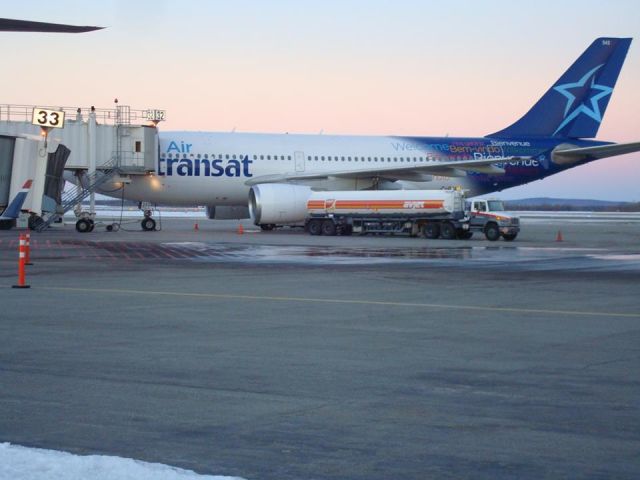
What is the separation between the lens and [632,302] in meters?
16.8

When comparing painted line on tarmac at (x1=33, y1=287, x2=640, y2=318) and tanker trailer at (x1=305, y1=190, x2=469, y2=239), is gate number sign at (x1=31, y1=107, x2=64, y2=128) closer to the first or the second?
tanker trailer at (x1=305, y1=190, x2=469, y2=239)

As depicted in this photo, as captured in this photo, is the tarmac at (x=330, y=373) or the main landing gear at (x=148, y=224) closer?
the tarmac at (x=330, y=373)

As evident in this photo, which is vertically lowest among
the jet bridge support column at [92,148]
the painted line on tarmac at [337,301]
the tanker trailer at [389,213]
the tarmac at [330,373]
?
the tarmac at [330,373]

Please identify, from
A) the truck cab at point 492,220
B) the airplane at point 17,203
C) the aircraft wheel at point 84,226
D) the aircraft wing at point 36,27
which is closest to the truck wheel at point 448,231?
the truck cab at point 492,220

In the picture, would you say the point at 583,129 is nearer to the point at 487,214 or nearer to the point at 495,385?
the point at 487,214

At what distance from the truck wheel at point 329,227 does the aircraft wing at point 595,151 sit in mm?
14805

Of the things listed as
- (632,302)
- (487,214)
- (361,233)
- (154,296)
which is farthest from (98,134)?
(632,302)

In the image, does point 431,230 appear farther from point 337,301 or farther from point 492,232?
point 337,301

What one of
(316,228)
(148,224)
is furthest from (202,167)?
(316,228)

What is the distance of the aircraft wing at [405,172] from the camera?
4709 cm

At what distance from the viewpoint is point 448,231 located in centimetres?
4188

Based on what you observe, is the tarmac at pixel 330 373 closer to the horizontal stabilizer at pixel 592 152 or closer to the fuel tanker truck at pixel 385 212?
the fuel tanker truck at pixel 385 212

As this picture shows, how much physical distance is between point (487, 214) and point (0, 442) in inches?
1387

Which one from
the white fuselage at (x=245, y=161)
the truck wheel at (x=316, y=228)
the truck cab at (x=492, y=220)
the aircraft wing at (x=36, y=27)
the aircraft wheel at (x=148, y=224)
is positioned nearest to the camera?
the aircraft wing at (x=36, y=27)
